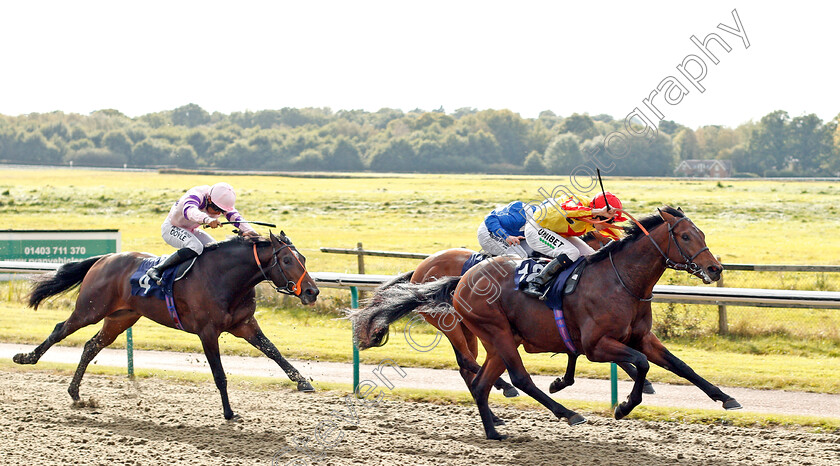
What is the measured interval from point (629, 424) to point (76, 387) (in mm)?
4176

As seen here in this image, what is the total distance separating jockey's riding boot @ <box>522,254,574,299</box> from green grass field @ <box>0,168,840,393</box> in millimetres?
2179

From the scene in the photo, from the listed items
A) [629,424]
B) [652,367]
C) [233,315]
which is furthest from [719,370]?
[233,315]

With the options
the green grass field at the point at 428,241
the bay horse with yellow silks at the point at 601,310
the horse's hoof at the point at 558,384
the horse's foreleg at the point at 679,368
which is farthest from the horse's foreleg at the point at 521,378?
the green grass field at the point at 428,241

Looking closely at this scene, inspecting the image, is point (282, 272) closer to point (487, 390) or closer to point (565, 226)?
point (487, 390)

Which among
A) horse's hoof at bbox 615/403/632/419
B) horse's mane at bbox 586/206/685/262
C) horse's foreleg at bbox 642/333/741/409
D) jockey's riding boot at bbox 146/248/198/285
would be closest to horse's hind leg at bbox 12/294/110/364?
jockey's riding boot at bbox 146/248/198/285

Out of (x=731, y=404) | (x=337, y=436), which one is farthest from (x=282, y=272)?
(x=731, y=404)

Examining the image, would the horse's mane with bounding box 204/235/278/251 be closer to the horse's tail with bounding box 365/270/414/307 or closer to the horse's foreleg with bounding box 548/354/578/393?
the horse's tail with bounding box 365/270/414/307

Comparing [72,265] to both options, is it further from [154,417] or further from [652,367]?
[652,367]

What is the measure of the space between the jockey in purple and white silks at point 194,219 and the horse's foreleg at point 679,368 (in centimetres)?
296

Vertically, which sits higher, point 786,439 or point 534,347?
point 534,347

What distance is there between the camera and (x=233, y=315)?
6367mm

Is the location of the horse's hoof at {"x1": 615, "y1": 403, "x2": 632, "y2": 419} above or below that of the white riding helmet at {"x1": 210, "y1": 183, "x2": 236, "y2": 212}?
below

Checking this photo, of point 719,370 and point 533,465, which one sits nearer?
point 533,465

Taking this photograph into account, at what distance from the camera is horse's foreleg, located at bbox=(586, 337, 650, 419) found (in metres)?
5.04
